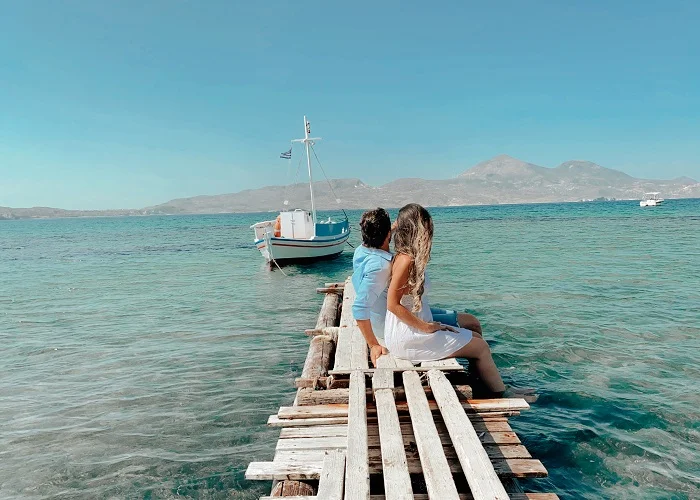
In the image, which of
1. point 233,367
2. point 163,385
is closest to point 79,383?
point 163,385

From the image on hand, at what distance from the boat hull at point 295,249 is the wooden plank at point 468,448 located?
22405 mm

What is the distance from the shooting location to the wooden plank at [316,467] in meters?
3.96

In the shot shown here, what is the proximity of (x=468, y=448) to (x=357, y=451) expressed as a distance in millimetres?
881

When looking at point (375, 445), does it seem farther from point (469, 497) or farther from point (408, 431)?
point (469, 497)

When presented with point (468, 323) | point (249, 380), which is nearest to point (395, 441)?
point (468, 323)

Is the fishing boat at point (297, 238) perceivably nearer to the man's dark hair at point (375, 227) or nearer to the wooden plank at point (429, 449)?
the man's dark hair at point (375, 227)

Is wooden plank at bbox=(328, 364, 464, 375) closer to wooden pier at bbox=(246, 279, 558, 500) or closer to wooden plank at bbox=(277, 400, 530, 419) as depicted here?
wooden pier at bbox=(246, 279, 558, 500)

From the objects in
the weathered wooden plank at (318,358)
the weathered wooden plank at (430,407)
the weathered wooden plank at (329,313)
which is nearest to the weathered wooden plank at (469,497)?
the weathered wooden plank at (430,407)

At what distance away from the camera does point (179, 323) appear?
535 inches

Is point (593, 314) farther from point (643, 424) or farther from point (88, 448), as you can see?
point (88, 448)

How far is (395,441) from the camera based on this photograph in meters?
3.94

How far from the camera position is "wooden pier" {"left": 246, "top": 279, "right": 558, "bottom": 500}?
11.3 ft

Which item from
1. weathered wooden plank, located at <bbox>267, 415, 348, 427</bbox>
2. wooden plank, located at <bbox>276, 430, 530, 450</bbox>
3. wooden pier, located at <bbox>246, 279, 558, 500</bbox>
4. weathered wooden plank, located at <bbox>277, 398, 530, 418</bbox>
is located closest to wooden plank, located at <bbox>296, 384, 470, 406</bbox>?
wooden pier, located at <bbox>246, 279, 558, 500</bbox>

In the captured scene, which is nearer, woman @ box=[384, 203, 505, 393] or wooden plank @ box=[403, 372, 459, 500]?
wooden plank @ box=[403, 372, 459, 500]
